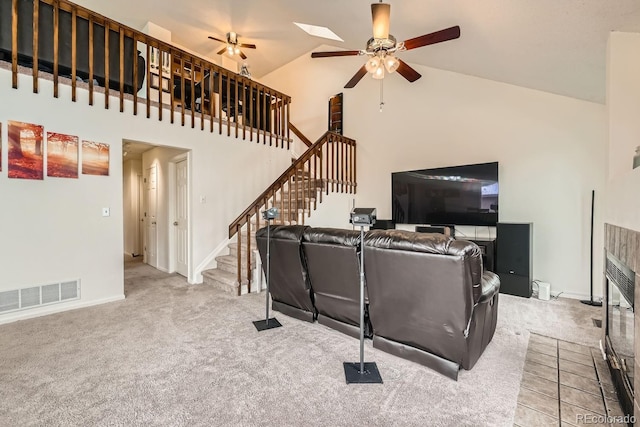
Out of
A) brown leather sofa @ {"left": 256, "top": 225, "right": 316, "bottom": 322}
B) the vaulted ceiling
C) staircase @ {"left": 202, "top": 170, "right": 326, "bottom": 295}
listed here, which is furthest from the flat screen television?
brown leather sofa @ {"left": 256, "top": 225, "right": 316, "bottom": 322}

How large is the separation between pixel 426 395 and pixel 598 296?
133 inches

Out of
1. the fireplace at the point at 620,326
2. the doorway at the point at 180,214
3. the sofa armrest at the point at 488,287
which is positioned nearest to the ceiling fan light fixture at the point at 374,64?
the sofa armrest at the point at 488,287

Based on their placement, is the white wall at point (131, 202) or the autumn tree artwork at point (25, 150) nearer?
the autumn tree artwork at point (25, 150)

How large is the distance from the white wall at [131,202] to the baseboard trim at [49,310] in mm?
3476

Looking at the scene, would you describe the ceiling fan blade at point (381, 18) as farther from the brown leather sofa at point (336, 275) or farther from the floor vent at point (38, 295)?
the floor vent at point (38, 295)

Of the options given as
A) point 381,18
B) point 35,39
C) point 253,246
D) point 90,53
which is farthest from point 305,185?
point 35,39

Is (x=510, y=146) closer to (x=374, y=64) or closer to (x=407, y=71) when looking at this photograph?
(x=407, y=71)

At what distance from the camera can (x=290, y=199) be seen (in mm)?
4895

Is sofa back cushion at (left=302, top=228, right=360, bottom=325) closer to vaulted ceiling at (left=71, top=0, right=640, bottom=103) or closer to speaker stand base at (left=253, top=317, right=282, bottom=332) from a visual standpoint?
speaker stand base at (left=253, top=317, right=282, bottom=332)

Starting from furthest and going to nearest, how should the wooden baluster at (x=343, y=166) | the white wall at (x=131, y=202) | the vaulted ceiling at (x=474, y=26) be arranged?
the white wall at (x=131, y=202)
the wooden baluster at (x=343, y=166)
the vaulted ceiling at (x=474, y=26)

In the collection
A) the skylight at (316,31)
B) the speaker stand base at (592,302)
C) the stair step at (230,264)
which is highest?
the skylight at (316,31)

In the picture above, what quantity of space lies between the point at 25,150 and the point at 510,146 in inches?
236

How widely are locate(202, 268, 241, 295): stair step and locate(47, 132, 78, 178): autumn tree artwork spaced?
6.78ft

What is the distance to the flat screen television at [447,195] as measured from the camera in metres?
4.05
